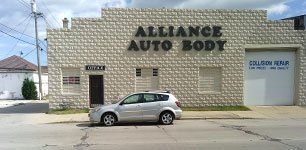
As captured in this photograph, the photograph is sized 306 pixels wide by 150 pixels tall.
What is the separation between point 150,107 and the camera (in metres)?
18.1

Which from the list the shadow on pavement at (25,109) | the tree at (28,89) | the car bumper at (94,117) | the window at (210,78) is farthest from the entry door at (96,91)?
the tree at (28,89)

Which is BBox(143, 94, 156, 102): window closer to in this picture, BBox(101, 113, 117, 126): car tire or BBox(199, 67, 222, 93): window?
BBox(101, 113, 117, 126): car tire

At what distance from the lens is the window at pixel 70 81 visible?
80.6 feet

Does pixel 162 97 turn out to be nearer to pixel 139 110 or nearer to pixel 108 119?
pixel 139 110

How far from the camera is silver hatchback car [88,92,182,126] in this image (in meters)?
18.0

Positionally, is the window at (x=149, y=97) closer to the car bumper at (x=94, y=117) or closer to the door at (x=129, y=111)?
the door at (x=129, y=111)

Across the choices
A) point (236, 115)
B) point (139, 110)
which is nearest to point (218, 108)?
point (236, 115)

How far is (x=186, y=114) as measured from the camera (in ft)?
72.6

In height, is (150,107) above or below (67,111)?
above

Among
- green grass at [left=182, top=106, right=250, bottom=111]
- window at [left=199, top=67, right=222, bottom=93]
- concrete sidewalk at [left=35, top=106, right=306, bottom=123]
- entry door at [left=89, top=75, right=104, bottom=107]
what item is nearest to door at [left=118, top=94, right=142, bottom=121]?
concrete sidewalk at [left=35, top=106, right=306, bottom=123]

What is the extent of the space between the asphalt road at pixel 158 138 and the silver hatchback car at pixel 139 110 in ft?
1.31

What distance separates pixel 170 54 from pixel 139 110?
24.4 feet

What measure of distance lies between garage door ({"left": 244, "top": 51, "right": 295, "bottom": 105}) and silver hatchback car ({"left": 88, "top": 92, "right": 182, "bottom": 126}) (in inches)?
346

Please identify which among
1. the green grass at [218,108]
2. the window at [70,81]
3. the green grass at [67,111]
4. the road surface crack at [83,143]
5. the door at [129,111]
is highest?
the window at [70,81]
